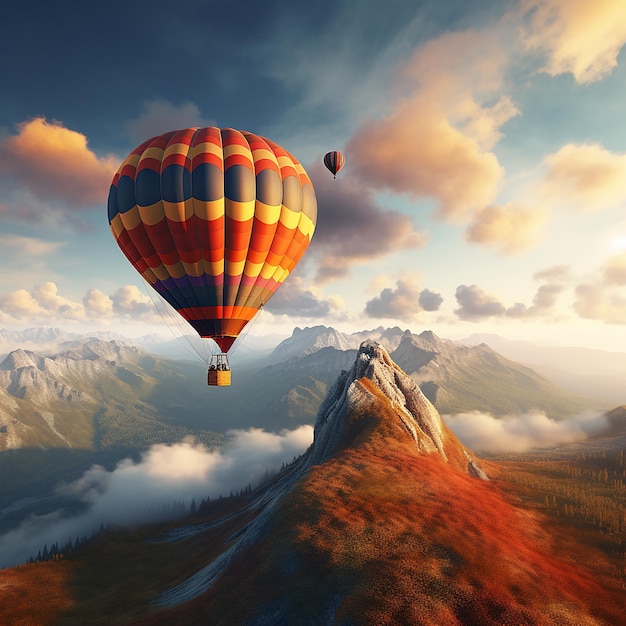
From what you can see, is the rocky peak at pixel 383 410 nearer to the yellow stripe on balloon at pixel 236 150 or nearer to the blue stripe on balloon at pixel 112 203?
the yellow stripe on balloon at pixel 236 150

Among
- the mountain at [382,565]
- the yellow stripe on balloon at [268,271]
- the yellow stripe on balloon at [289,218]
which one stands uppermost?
the yellow stripe on balloon at [289,218]

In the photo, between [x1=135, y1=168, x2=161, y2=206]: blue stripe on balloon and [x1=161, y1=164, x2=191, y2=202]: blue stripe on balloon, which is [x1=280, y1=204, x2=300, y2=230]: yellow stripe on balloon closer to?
[x1=161, y1=164, x2=191, y2=202]: blue stripe on balloon

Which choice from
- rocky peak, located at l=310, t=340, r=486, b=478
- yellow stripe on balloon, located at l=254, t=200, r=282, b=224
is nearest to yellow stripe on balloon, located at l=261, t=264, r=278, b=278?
yellow stripe on balloon, located at l=254, t=200, r=282, b=224

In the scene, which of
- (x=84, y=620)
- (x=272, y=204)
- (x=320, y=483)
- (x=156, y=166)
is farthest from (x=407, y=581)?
(x=84, y=620)

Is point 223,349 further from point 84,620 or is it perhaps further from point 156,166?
point 84,620

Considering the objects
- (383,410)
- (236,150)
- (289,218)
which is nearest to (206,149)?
(236,150)

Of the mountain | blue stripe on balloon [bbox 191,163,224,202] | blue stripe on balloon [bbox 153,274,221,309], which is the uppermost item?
blue stripe on balloon [bbox 191,163,224,202]

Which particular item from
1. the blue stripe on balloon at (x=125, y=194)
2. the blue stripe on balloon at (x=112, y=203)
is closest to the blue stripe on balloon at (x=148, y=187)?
the blue stripe on balloon at (x=125, y=194)

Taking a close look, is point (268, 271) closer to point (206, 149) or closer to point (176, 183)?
point (176, 183)
